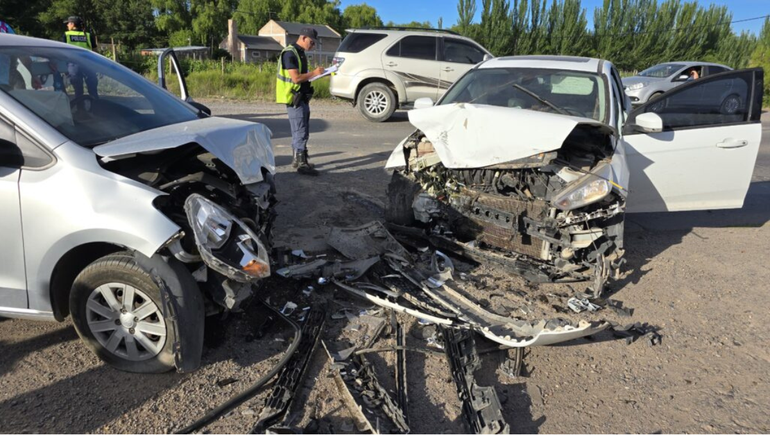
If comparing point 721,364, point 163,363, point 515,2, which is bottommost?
point 721,364

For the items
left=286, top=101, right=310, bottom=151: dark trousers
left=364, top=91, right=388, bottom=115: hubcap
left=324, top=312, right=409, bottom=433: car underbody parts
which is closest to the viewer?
left=324, top=312, right=409, bottom=433: car underbody parts

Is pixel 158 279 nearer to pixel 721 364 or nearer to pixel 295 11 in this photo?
pixel 721 364

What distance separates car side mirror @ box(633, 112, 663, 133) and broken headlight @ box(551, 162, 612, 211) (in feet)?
4.22

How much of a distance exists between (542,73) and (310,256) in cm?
313

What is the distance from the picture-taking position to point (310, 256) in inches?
178

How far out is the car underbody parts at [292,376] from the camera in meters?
2.50

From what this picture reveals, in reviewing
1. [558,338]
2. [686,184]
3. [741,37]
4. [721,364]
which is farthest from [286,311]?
[741,37]

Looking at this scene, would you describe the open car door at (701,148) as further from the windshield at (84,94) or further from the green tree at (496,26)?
the green tree at (496,26)

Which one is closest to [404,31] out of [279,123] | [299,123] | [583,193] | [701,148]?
[279,123]

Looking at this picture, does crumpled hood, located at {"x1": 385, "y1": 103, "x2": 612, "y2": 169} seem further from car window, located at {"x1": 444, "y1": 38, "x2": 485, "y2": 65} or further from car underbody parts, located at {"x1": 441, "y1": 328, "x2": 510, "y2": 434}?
car window, located at {"x1": 444, "y1": 38, "x2": 485, "y2": 65}

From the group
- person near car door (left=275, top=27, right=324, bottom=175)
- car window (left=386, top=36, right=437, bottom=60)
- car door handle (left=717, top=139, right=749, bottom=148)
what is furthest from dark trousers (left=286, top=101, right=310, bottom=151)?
car window (left=386, top=36, right=437, bottom=60)

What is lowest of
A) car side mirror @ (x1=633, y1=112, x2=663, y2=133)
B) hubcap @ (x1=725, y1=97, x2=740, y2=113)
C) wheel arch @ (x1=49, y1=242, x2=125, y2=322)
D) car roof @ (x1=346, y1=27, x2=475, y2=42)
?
wheel arch @ (x1=49, y1=242, x2=125, y2=322)

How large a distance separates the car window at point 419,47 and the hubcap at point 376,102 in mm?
1223

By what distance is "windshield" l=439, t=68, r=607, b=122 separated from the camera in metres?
4.98
